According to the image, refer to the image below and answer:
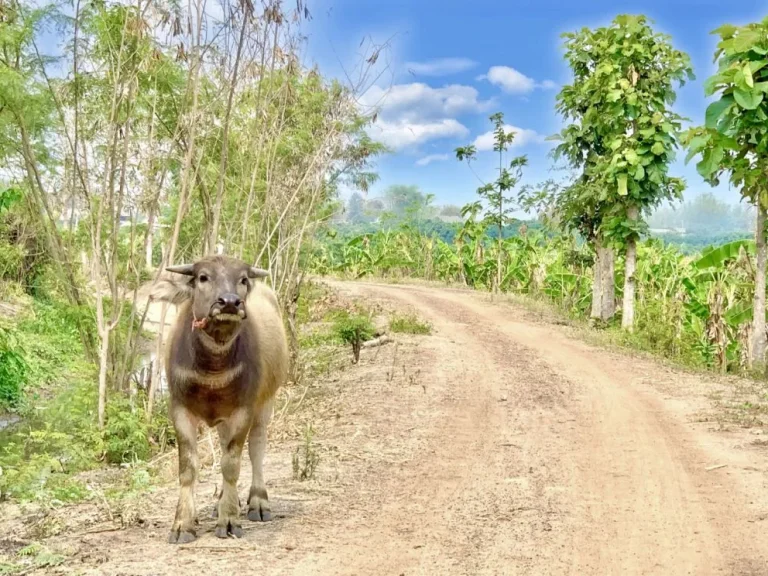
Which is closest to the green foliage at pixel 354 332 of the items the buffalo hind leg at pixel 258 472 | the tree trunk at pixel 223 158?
the tree trunk at pixel 223 158

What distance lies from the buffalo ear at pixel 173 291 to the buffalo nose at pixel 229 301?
49cm

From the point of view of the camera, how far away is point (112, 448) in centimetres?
818

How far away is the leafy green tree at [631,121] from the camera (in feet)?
51.9

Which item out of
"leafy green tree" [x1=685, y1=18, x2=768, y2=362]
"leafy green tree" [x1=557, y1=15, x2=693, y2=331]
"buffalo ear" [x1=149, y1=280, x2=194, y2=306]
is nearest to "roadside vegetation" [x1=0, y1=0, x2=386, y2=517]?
"buffalo ear" [x1=149, y1=280, x2=194, y2=306]

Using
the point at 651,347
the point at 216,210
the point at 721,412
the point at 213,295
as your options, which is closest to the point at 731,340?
the point at 651,347

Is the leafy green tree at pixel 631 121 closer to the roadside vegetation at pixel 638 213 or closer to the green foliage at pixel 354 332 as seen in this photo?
the roadside vegetation at pixel 638 213

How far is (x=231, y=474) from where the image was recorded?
5.08 meters

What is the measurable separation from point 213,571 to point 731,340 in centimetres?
1393

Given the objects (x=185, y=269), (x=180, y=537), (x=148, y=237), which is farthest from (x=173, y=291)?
(x=148, y=237)

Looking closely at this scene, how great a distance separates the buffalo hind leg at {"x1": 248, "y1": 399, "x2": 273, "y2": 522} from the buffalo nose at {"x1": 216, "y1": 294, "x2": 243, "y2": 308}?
1.34m

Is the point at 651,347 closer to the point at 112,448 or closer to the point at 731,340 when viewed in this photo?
the point at 731,340

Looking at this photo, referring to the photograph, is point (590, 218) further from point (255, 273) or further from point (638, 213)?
point (255, 273)

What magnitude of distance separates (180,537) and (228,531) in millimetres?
290

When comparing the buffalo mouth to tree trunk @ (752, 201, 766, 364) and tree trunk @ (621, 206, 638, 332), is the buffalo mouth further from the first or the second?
tree trunk @ (621, 206, 638, 332)
